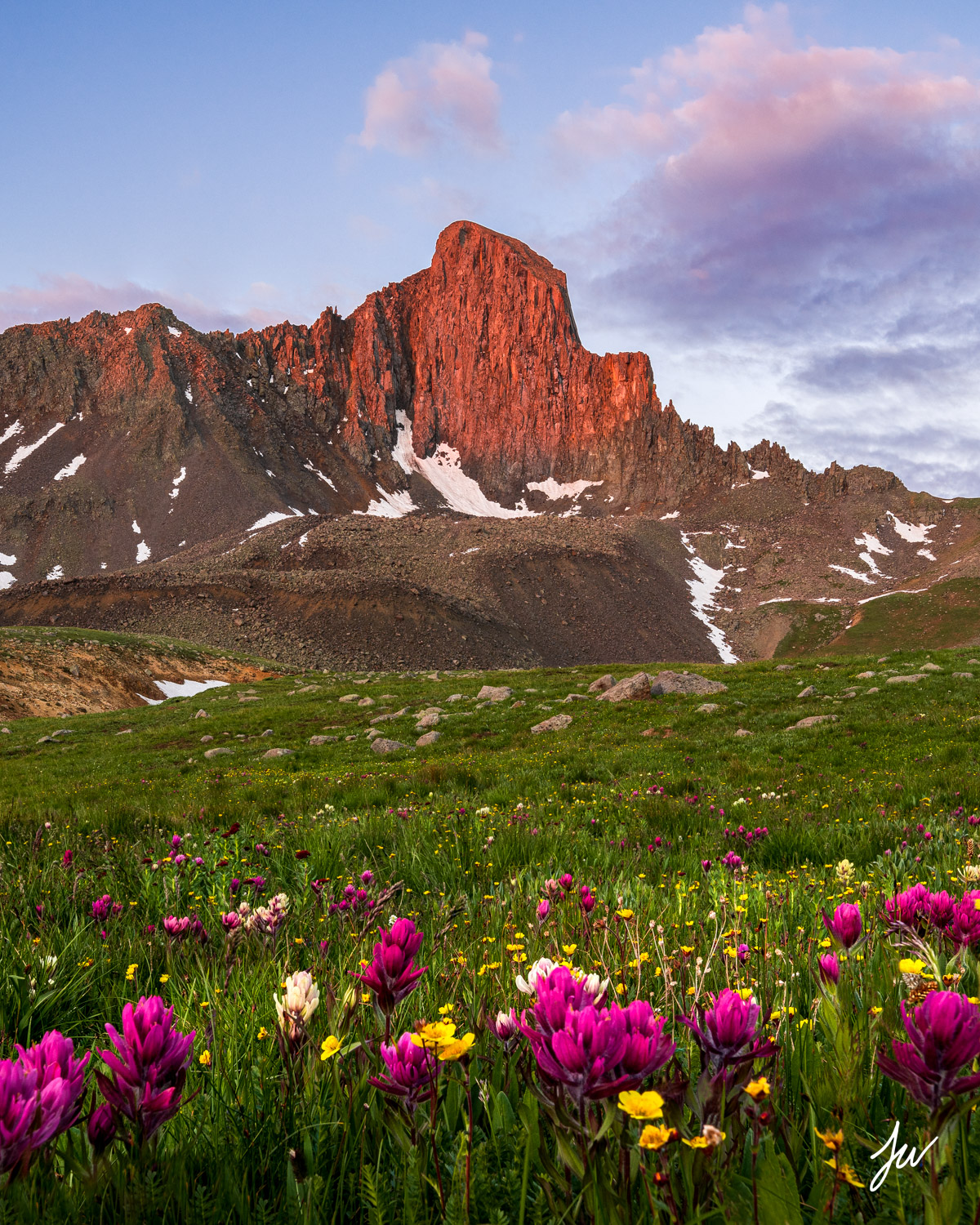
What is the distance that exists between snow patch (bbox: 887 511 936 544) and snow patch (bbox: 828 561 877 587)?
30.8 m

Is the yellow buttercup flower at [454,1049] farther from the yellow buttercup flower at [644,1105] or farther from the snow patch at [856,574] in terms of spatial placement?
the snow patch at [856,574]

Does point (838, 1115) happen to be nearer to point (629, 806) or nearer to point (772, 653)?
point (629, 806)

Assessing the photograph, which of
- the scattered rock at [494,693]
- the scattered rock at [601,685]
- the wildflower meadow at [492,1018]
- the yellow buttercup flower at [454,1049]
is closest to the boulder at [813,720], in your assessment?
the scattered rock at [601,685]

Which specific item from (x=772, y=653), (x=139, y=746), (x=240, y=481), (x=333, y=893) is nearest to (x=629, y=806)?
(x=333, y=893)

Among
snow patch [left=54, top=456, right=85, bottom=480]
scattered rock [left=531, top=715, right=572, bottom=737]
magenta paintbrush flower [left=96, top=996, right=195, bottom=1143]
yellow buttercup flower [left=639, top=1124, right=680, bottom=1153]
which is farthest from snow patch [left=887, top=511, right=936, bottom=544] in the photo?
snow patch [left=54, top=456, right=85, bottom=480]

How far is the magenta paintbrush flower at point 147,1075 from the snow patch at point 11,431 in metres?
220

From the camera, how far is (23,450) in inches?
6796

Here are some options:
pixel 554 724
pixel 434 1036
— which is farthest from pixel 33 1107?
pixel 554 724

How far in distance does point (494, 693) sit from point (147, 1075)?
32178 mm

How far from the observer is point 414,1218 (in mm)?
1465

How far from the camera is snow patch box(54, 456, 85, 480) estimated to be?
538 feet

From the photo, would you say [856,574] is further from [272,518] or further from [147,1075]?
[147,1075]

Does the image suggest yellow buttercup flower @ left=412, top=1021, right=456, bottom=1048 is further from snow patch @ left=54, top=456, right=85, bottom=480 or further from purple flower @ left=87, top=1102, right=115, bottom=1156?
snow patch @ left=54, top=456, right=85, bottom=480

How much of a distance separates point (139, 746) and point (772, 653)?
105 m
